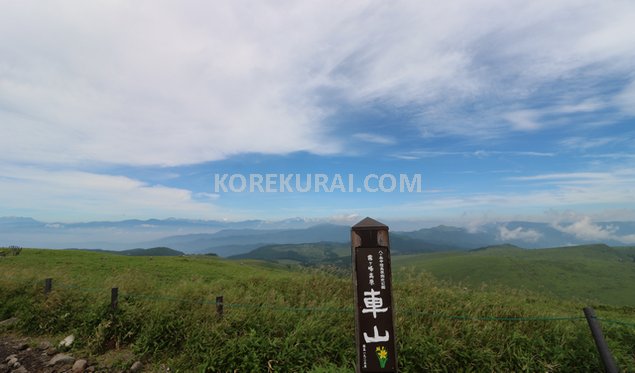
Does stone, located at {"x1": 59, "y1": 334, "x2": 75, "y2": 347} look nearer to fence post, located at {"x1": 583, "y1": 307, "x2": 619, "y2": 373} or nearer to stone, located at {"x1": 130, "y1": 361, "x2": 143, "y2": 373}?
stone, located at {"x1": 130, "y1": 361, "x2": 143, "y2": 373}

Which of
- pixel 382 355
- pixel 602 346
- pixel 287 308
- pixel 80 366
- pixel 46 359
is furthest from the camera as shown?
pixel 287 308

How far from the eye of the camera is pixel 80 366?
24.5 feet

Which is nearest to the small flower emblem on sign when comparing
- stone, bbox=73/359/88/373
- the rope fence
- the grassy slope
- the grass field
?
the grass field

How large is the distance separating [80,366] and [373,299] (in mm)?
7173

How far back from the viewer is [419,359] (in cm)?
698

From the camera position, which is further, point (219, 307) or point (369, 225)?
point (219, 307)

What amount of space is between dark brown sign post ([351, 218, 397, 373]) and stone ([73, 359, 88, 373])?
6707 mm

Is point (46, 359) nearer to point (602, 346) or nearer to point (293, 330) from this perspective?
point (293, 330)

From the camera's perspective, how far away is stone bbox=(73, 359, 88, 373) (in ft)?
24.3

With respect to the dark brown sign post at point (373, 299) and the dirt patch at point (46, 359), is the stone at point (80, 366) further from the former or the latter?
the dark brown sign post at point (373, 299)

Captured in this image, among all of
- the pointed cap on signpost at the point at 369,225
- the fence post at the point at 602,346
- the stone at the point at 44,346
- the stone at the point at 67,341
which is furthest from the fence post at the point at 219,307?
the fence post at the point at 602,346

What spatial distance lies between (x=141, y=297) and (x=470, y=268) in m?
81.2

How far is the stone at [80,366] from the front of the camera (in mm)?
7415

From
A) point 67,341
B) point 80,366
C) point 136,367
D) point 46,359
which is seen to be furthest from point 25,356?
point 136,367
